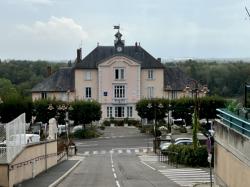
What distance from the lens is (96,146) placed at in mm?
71500

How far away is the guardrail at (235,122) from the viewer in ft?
60.3

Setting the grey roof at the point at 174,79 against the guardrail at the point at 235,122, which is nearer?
the guardrail at the point at 235,122

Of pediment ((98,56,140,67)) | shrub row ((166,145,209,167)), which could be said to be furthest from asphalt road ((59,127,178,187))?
pediment ((98,56,140,67))

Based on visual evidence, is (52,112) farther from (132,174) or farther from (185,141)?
(132,174)

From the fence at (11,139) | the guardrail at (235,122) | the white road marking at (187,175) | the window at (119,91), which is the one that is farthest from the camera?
the window at (119,91)

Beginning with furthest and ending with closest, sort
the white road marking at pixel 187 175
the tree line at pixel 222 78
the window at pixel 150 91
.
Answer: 1. the tree line at pixel 222 78
2. the window at pixel 150 91
3. the white road marking at pixel 187 175

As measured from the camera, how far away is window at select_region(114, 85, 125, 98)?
3890 inches

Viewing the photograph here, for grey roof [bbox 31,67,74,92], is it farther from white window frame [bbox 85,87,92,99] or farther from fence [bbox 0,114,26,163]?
fence [bbox 0,114,26,163]

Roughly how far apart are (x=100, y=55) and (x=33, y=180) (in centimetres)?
7027

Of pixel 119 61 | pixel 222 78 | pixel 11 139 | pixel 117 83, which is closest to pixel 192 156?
pixel 11 139

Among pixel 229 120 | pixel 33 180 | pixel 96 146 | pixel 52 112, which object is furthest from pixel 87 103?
pixel 229 120

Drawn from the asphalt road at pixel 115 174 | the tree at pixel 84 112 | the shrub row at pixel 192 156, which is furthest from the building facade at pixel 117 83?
the shrub row at pixel 192 156

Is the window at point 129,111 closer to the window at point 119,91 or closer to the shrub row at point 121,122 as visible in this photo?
the window at point 119,91

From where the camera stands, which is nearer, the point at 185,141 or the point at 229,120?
the point at 229,120
